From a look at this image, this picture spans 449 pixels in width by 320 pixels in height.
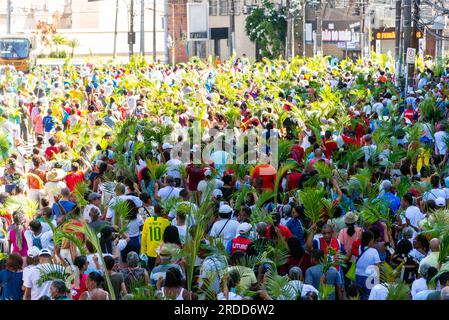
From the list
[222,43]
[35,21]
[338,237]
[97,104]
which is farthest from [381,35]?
[35,21]

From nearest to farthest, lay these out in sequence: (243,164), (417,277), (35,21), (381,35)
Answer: (417,277) → (243,164) → (381,35) → (35,21)

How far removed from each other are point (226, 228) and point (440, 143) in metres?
7.46

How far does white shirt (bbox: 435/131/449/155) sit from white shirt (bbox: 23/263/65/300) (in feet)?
31.5

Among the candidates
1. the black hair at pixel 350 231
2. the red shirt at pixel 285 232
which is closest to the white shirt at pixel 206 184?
the red shirt at pixel 285 232

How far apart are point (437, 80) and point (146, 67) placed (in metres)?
13.7

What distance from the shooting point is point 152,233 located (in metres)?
11.6

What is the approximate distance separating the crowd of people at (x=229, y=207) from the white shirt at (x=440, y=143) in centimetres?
4

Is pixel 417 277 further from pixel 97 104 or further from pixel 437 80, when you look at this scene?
pixel 437 80

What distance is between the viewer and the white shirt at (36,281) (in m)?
9.77

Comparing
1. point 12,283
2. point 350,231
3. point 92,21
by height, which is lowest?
point 12,283

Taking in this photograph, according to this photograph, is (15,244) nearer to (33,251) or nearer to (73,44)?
(33,251)

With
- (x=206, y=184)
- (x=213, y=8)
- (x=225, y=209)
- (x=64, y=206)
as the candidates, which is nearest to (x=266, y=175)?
(x=206, y=184)

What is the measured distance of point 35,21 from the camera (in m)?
113

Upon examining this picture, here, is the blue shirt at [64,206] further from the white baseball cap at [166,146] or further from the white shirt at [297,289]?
the white shirt at [297,289]
